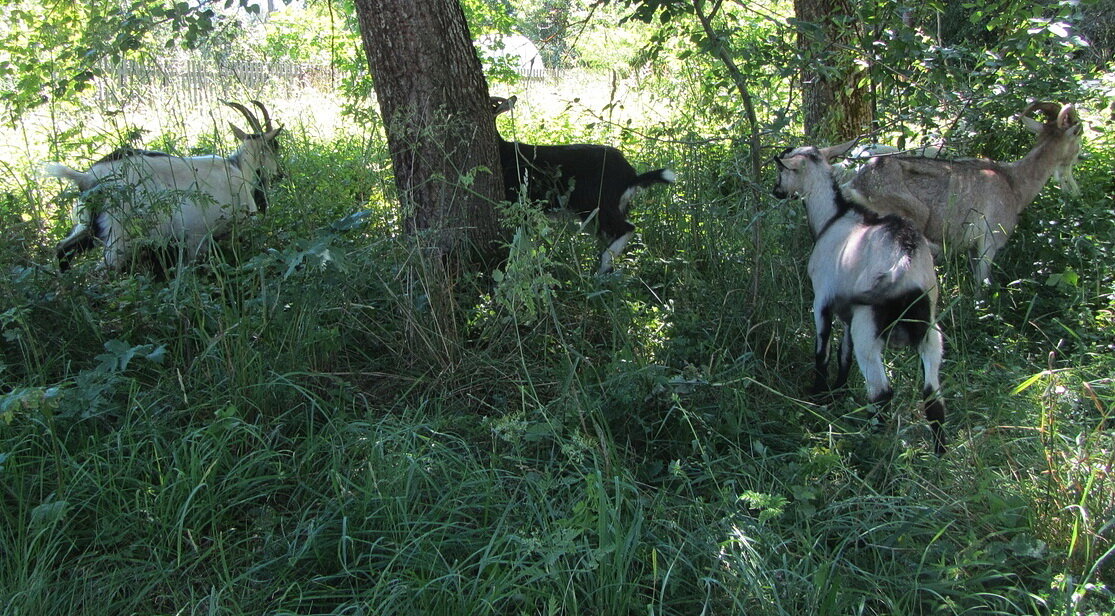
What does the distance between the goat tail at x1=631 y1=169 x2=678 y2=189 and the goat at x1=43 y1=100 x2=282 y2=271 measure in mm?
2364

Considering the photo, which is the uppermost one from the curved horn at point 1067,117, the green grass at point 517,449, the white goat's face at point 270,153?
the curved horn at point 1067,117

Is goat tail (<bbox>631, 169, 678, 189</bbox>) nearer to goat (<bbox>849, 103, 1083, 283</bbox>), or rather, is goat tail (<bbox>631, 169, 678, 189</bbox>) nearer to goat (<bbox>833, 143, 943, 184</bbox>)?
goat (<bbox>833, 143, 943, 184</bbox>)

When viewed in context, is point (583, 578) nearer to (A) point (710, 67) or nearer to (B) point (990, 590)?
(B) point (990, 590)

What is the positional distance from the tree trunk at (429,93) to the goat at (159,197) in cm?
81

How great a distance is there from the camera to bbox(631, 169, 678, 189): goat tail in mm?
5773

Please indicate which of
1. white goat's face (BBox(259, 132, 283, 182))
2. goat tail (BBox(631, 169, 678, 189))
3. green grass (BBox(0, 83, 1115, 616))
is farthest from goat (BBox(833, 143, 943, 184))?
white goat's face (BBox(259, 132, 283, 182))

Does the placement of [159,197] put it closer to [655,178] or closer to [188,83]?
[188,83]

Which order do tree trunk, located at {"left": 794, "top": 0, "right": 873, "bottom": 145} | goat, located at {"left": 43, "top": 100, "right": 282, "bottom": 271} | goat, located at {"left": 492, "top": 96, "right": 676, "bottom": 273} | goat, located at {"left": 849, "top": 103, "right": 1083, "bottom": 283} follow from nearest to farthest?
goat, located at {"left": 43, "top": 100, "right": 282, "bottom": 271}, goat, located at {"left": 849, "top": 103, "right": 1083, "bottom": 283}, goat, located at {"left": 492, "top": 96, "right": 676, "bottom": 273}, tree trunk, located at {"left": 794, "top": 0, "right": 873, "bottom": 145}

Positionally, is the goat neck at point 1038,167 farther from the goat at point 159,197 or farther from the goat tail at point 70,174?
the goat tail at point 70,174

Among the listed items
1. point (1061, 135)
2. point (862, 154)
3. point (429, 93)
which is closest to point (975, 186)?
point (1061, 135)

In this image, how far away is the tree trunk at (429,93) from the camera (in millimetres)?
4348

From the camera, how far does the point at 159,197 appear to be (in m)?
3.87

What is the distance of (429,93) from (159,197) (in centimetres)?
139

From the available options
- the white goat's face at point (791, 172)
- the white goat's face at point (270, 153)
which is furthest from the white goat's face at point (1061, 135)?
the white goat's face at point (270, 153)
